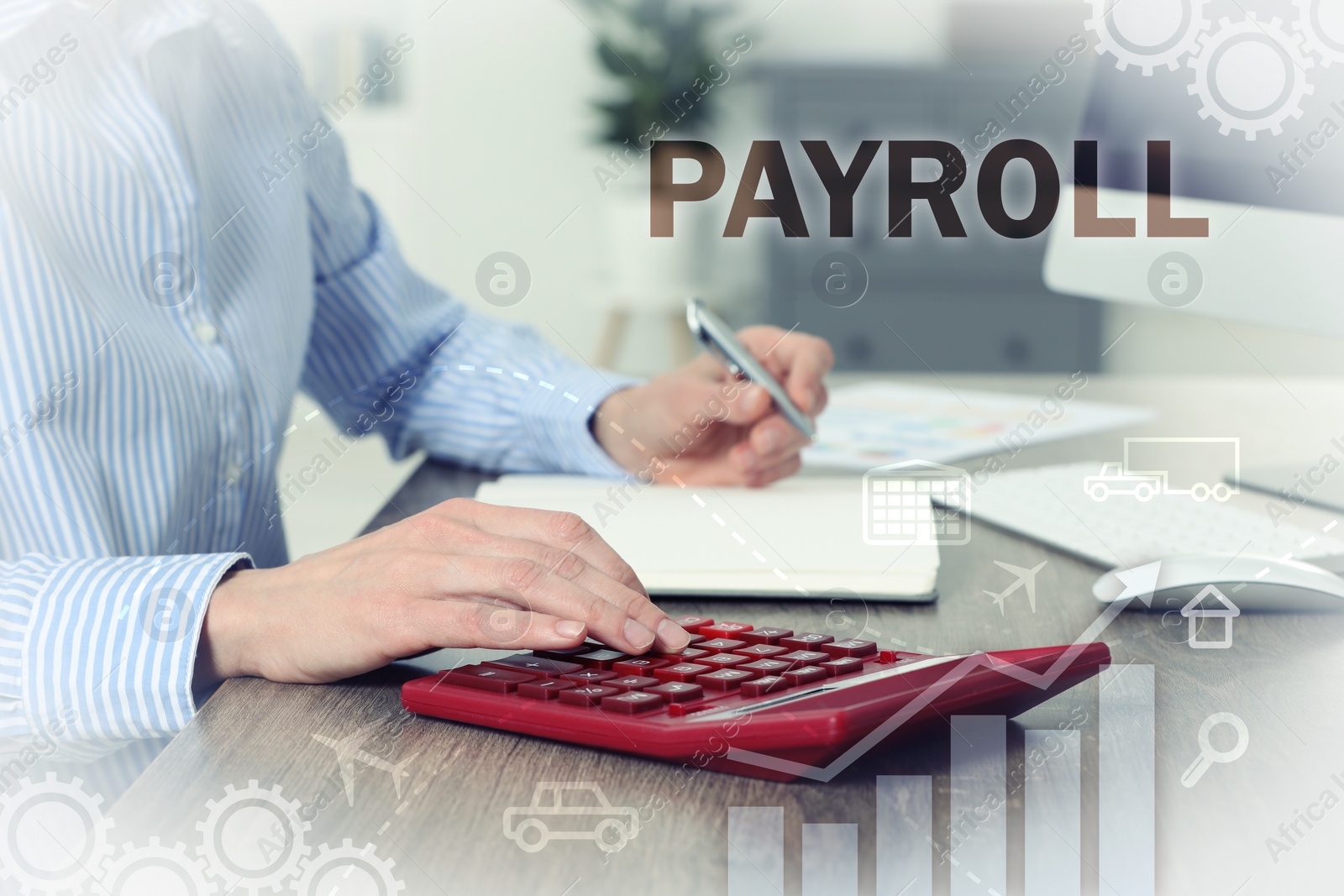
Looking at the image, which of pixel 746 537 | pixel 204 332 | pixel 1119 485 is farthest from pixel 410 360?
pixel 1119 485

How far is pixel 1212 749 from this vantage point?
403 millimetres

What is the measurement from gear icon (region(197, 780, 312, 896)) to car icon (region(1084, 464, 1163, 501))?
0.59 metres

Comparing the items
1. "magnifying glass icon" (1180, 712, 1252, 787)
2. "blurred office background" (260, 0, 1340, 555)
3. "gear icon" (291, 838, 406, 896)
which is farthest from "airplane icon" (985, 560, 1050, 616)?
"blurred office background" (260, 0, 1340, 555)

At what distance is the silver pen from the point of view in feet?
2.69

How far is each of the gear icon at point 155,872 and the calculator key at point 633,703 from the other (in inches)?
5.3

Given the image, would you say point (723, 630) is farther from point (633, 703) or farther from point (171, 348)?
point (171, 348)

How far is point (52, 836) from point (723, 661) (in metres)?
0.25

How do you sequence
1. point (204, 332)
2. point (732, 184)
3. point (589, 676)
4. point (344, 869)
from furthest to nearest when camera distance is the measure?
point (732, 184) < point (204, 332) < point (589, 676) < point (344, 869)

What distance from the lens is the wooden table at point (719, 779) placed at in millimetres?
322

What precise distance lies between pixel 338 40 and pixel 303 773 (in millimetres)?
3441

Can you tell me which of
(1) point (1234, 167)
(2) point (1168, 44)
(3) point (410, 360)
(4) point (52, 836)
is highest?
(2) point (1168, 44)

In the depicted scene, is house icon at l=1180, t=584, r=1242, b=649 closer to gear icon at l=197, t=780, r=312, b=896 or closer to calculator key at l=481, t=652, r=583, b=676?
calculator key at l=481, t=652, r=583, b=676

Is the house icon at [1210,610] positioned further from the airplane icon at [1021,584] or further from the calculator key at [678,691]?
the calculator key at [678,691]

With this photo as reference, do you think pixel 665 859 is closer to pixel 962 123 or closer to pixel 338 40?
pixel 962 123
